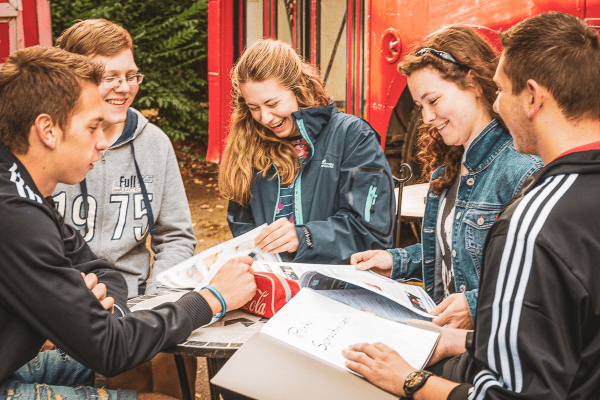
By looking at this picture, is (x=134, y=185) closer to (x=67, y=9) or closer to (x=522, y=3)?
(x=522, y=3)

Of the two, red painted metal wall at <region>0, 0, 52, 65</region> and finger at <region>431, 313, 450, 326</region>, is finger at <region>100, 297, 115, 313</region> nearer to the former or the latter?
finger at <region>431, 313, 450, 326</region>

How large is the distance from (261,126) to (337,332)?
135 centimetres

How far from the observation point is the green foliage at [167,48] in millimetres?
10273

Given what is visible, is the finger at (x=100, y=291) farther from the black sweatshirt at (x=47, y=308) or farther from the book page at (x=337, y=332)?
the book page at (x=337, y=332)

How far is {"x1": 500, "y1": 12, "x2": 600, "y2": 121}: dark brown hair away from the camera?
1.26 meters

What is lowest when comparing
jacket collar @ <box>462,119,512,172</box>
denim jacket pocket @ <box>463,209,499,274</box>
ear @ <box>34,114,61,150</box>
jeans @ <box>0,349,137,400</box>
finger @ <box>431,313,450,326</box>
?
jeans @ <box>0,349,137,400</box>

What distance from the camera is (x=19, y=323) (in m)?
1.48

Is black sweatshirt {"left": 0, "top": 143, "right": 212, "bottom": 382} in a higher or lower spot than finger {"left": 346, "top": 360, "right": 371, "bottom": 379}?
higher

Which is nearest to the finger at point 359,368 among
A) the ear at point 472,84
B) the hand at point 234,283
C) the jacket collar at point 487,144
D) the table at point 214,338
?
the table at point 214,338

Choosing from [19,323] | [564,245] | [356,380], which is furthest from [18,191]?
[564,245]

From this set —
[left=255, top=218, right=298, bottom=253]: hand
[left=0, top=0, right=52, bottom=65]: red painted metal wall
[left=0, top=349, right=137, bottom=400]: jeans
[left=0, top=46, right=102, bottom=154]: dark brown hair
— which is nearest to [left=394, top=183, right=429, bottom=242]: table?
[left=255, top=218, right=298, bottom=253]: hand

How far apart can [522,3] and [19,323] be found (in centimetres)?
338

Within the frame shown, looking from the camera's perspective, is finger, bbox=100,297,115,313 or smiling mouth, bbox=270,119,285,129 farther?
smiling mouth, bbox=270,119,285,129

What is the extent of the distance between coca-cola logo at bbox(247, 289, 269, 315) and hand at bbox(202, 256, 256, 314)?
26 millimetres
